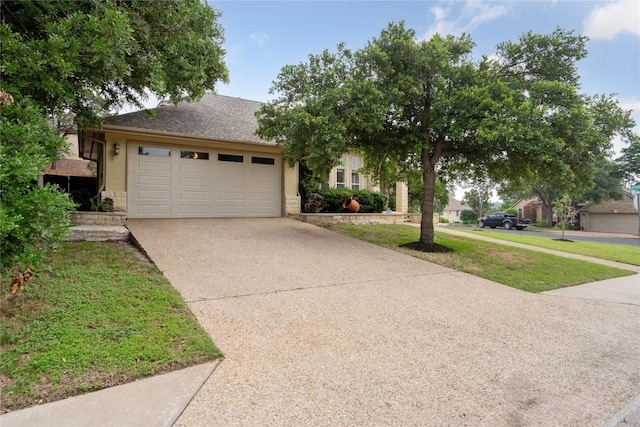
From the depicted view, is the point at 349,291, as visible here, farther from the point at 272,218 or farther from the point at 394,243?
the point at 272,218

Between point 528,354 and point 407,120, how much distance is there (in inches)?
294

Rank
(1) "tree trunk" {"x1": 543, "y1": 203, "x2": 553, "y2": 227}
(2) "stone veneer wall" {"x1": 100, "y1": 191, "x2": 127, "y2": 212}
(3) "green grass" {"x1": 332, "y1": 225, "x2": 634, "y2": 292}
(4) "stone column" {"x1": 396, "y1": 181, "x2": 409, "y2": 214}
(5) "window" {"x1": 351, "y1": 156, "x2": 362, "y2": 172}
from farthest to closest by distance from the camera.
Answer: (1) "tree trunk" {"x1": 543, "y1": 203, "x2": 553, "y2": 227}, (4) "stone column" {"x1": 396, "y1": 181, "x2": 409, "y2": 214}, (5) "window" {"x1": 351, "y1": 156, "x2": 362, "y2": 172}, (2) "stone veneer wall" {"x1": 100, "y1": 191, "x2": 127, "y2": 212}, (3) "green grass" {"x1": 332, "y1": 225, "x2": 634, "y2": 292}

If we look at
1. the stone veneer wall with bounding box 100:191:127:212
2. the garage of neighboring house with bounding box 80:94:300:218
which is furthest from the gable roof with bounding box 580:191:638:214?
the stone veneer wall with bounding box 100:191:127:212

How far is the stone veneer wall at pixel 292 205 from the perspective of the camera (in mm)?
13195

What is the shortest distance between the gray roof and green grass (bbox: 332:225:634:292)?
17.5 feet

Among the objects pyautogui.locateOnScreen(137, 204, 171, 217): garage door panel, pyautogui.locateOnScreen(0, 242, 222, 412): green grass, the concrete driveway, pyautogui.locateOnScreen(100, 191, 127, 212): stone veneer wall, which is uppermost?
pyautogui.locateOnScreen(100, 191, 127, 212): stone veneer wall

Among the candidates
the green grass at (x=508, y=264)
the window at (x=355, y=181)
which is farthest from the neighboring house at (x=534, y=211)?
the green grass at (x=508, y=264)

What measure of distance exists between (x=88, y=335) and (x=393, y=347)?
3.07m

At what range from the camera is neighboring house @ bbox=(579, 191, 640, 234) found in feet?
106

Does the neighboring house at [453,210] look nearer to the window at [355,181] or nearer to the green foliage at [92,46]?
the window at [355,181]

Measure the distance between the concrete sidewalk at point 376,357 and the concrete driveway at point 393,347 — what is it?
0.01 meters

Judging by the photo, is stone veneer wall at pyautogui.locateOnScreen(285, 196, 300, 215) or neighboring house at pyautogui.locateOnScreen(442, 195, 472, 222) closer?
stone veneer wall at pyautogui.locateOnScreen(285, 196, 300, 215)

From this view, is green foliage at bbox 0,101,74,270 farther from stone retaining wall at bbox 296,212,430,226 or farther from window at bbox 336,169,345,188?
window at bbox 336,169,345,188

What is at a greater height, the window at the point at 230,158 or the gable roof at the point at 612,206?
the window at the point at 230,158
